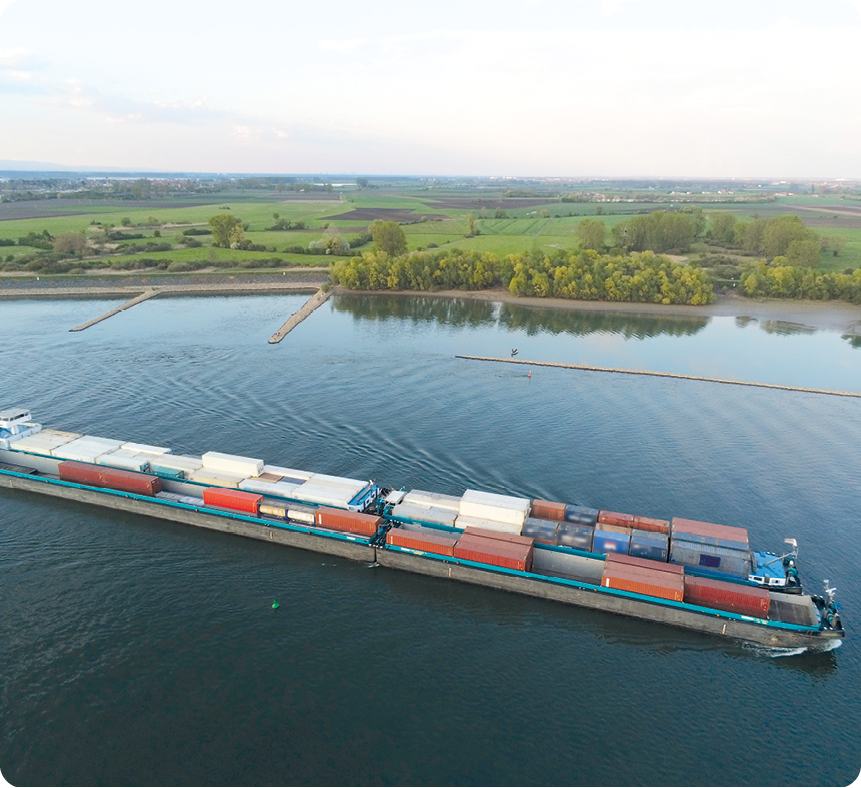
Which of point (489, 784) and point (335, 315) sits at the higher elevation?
point (335, 315)

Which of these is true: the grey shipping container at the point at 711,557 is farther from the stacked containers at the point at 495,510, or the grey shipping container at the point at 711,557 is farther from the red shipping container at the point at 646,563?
→ the stacked containers at the point at 495,510

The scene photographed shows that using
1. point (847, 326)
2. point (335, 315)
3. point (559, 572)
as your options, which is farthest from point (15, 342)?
point (847, 326)

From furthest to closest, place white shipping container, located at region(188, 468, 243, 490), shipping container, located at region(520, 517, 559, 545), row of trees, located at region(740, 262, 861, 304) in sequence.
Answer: row of trees, located at region(740, 262, 861, 304)
white shipping container, located at region(188, 468, 243, 490)
shipping container, located at region(520, 517, 559, 545)

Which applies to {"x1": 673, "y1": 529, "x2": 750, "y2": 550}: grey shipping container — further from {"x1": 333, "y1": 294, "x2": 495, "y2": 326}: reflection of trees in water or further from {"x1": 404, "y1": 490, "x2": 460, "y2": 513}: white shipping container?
{"x1": 333, "y1": 294, "x2": 495, "y2": 326}: reflection of trees in water

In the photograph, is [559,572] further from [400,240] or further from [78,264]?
[78,264]

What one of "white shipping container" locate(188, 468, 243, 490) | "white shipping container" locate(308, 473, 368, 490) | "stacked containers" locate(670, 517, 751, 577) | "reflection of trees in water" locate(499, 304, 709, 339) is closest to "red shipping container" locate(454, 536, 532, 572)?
"white shipping container" locate(308, 473, 368, 490)

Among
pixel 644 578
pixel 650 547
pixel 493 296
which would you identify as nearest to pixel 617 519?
pixel 650 547

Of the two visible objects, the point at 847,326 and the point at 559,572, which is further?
the point at 847,326
